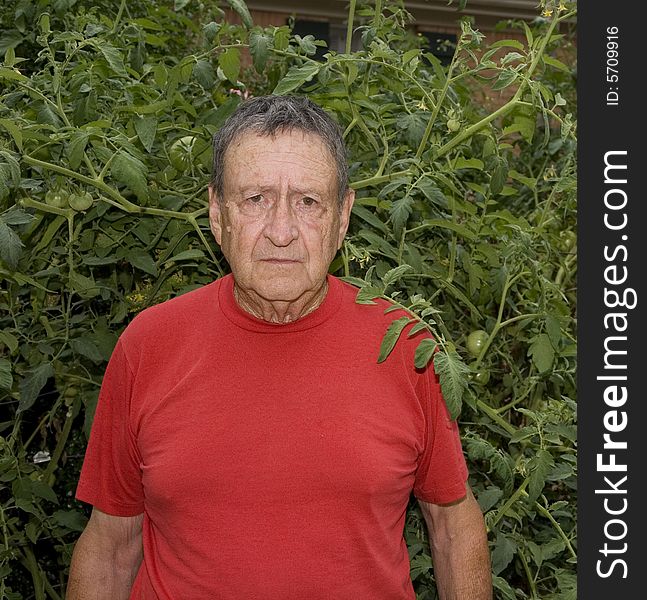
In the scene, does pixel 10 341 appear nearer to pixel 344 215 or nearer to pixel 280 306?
pixel 280 306

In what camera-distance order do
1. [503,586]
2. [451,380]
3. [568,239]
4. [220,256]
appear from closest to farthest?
1. [451,380]
2. [503,586]
3. [220,256]
4. [568,239]

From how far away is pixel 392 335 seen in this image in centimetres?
149

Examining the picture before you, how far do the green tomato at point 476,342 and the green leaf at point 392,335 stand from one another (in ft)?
1.59

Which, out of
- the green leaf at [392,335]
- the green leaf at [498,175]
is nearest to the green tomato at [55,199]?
the green leaf at [392,335]

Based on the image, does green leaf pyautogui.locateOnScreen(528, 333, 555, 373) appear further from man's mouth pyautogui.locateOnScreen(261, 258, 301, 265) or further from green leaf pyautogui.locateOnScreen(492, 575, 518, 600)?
man's mouth pyautogui.locateOnScreen(261, 258, 301, 265)

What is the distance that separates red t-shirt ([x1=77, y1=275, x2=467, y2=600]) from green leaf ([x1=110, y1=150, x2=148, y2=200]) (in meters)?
0.21

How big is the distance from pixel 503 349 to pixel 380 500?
71 cm

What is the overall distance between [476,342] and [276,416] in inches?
23.5

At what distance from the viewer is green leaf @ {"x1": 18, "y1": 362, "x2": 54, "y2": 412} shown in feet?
5.83

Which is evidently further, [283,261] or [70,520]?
[70,520]

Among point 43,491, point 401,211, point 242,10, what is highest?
point 242,10

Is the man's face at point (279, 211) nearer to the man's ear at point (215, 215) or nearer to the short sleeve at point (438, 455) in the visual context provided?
the man's ear at point (215, 215)

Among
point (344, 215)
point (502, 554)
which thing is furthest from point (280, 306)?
point (502, 554)

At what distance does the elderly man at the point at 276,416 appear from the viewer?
1491 millimetres
